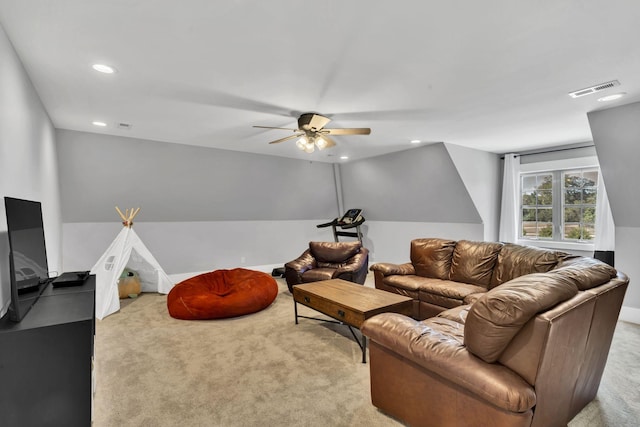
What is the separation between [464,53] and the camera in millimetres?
2285

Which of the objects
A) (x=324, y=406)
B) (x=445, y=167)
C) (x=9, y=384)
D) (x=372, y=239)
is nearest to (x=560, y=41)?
(x=324, y=406)

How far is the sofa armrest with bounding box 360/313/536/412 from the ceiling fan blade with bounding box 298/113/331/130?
216 cm

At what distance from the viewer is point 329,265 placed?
516 centimetres

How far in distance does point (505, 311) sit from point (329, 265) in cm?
372

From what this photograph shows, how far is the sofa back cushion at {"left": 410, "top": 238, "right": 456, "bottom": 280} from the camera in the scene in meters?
4.12

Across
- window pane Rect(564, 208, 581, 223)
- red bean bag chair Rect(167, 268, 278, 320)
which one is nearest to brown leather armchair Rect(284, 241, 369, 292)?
red bean bag chair Rect(167, 268, 278, 320)

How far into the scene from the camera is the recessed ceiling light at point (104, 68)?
8.10ft

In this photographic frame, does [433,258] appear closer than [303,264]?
Yes

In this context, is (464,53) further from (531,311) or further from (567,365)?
(567,365)

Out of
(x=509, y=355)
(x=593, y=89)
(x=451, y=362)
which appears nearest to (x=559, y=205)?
(x=593, y=89)

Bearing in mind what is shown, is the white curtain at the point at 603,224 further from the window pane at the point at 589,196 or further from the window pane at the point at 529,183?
the window pane at the point at 529,183

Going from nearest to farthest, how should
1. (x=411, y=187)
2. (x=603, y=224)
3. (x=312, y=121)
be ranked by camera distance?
(x=312, y=121) → (x=603, y=224) → (x=411, y=187)

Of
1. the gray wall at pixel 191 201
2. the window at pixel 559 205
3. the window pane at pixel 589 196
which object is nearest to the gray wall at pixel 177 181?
the gray wall at pixel 191 201

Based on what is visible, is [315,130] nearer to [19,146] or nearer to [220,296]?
[220,296]
